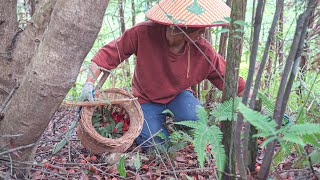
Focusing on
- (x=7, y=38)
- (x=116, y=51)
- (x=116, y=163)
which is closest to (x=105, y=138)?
(x=116, y=163)

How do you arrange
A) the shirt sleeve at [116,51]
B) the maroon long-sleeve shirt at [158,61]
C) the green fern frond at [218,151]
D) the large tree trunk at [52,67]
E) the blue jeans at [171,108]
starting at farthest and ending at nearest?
1. the blue jeans at [171,108]
2. the maroon long-sleeve shirt at [158,61]
3. the shirt sleeve at [116,51]
4. the large tree trunk at [52,67]
5. the green fern frond at [218,151]

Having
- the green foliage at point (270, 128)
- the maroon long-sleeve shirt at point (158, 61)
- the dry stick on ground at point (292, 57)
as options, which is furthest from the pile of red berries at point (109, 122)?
the green foliage at point (270, 128)

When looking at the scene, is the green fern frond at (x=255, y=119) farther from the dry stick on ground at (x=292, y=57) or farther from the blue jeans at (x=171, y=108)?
the blue jeans at (x=171, y=108)

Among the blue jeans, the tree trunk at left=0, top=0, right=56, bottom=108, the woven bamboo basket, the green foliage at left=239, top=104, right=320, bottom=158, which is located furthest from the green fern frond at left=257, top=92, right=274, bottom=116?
the blue jeans

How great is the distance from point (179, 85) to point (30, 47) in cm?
139

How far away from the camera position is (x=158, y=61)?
289 cm

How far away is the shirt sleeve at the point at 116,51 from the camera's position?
8.66 feet

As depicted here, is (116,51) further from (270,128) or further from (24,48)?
(270,128)

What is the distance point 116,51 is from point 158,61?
1.20ft

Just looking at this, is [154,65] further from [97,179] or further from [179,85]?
[97,179]

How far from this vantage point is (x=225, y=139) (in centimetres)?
160

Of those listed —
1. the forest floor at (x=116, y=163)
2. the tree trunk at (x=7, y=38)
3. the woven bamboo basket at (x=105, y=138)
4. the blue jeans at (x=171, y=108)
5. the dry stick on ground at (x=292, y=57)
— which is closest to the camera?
the dry stick on ground at (x=292, y=57)

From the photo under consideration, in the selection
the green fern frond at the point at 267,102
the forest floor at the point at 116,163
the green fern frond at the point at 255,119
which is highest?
the green fern frond at the point at 255,119

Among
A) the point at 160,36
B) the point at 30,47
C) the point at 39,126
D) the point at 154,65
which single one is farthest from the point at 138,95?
the point at 39,126
